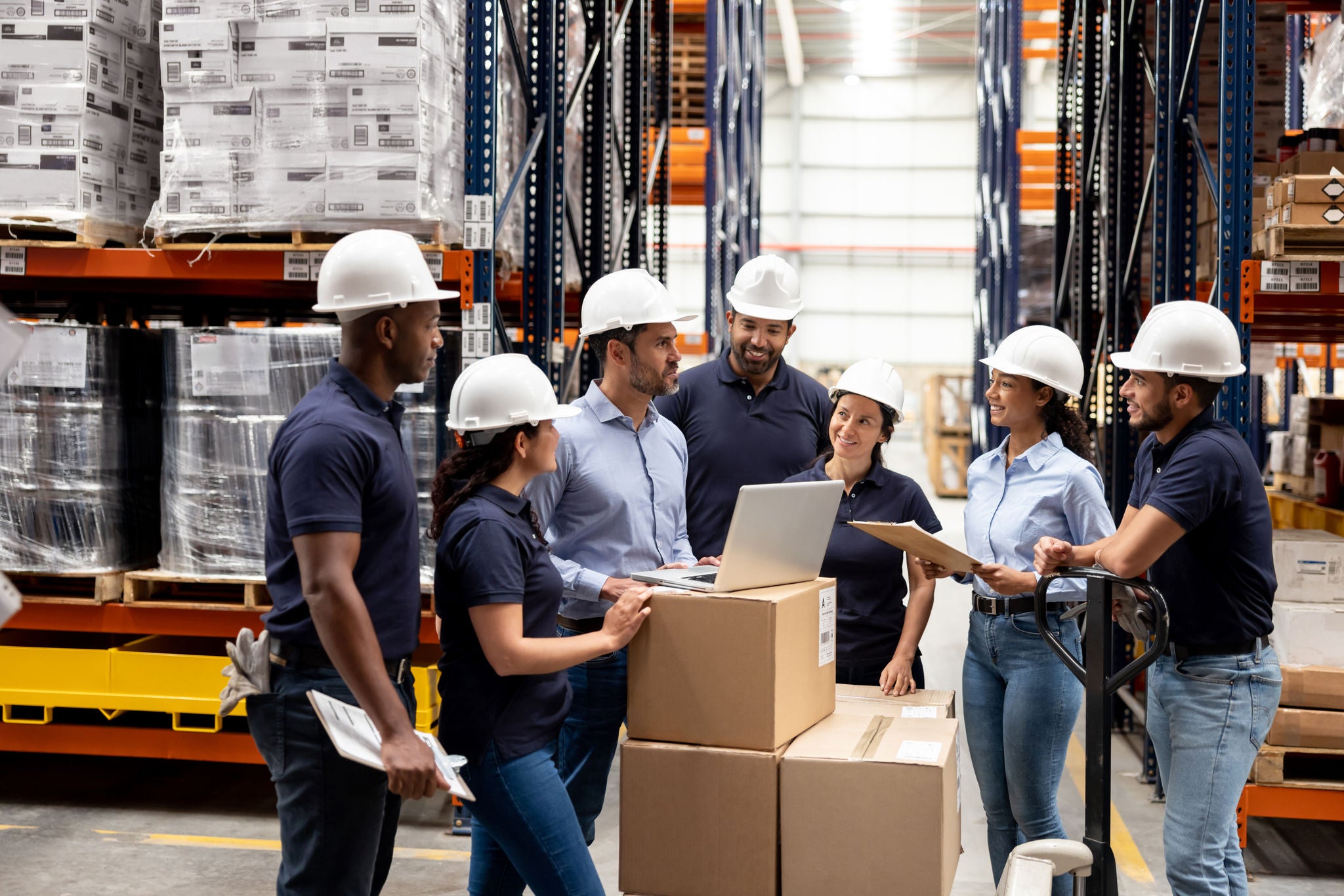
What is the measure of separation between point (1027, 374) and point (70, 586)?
4.17 metres

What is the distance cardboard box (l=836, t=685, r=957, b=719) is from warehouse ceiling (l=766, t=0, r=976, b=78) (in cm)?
2380

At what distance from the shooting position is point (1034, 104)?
2897 centimetres

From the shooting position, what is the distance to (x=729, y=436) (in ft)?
14.5

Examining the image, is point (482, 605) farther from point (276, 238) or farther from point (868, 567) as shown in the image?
point (276, 238)

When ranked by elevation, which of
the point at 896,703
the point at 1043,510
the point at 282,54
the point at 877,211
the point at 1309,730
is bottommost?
the point at 1309,730

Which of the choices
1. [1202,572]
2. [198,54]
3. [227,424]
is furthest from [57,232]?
[1202,572]

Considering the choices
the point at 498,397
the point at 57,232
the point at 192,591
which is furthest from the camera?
the point at 192,591

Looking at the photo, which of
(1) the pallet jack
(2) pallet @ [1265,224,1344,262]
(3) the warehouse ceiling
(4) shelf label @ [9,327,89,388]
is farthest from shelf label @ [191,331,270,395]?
(3) the warehouse ceiling

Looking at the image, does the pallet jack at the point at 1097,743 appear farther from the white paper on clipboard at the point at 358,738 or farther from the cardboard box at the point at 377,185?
the cardboard box at the point at 377,185

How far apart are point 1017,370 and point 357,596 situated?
6.80 feet

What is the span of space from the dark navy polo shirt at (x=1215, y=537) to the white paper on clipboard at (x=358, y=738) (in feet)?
6.20

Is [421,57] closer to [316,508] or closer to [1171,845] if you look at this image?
[316,508]

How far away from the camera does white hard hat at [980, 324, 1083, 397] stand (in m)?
3.50

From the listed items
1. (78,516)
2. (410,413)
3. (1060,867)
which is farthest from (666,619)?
(78,516)
